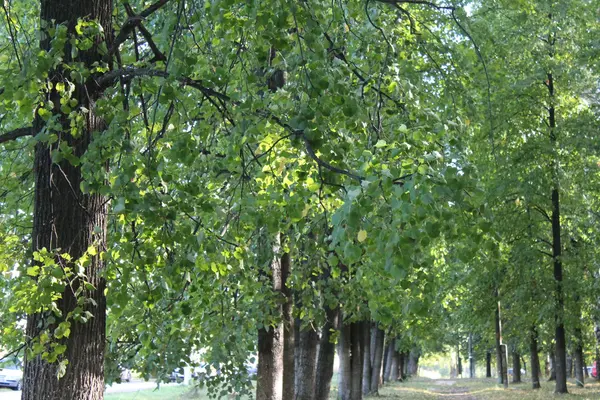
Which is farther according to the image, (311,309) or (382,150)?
(311,309)

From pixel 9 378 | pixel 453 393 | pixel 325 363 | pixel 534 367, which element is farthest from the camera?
pixel 9 378

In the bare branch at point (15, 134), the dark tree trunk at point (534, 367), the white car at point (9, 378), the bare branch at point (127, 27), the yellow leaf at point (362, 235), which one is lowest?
the white car at point (9, 378)

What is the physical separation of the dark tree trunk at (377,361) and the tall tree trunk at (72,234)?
962 inches

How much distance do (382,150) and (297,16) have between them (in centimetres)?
107

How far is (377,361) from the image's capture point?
31734mm

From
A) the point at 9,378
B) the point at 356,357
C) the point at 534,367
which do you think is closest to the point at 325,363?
the point at 356,357

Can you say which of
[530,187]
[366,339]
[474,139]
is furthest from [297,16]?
[366,339]

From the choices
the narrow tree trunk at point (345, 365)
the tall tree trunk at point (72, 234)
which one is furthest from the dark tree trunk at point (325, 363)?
the tall tree trunk at point (72, 234)

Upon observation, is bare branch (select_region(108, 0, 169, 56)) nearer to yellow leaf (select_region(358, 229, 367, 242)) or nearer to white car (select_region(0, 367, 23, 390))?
yellow leaf (select_region(358, 229, 367, 242))

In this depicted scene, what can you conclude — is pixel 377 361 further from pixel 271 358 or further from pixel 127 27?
pixel 127 27

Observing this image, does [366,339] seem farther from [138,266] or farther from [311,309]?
[138,266]

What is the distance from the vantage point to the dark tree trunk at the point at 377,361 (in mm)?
30119

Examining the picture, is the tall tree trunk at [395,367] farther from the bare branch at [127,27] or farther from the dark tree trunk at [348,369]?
the bare branch at [127,27]

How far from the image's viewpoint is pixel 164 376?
9445mm
